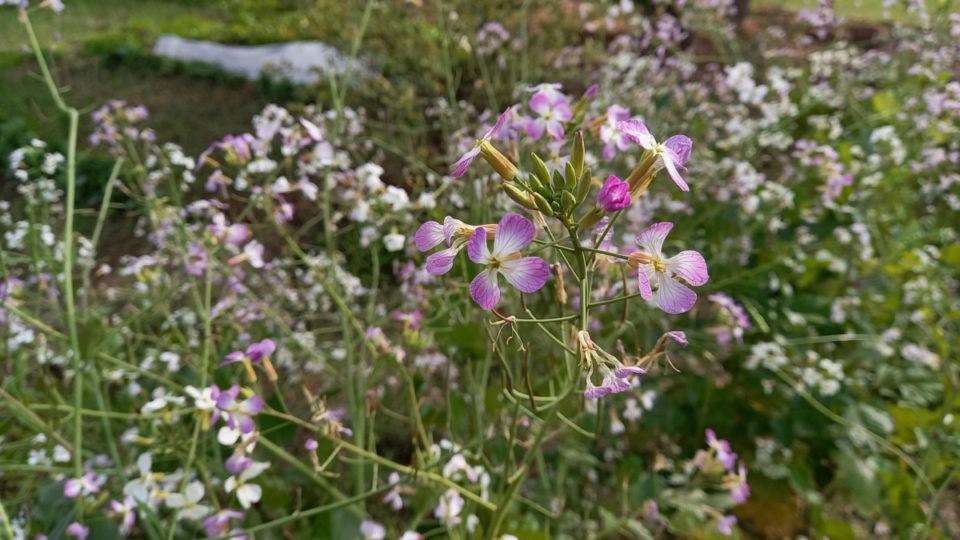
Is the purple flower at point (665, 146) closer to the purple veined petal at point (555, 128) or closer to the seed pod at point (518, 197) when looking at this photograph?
the seed pod at point (518, 197)

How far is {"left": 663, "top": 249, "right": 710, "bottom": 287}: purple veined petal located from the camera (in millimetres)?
628

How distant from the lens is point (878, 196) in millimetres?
2434

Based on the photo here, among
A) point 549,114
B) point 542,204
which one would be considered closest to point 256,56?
point 549,114

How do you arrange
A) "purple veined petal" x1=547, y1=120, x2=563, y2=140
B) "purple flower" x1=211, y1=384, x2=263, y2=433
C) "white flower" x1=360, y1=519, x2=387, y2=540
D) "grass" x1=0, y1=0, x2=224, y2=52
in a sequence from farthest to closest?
"grass" x1=0, y1=0, x2=224, y2=52 < "white flower" x1=360, y1=519, x2=387, y2=540 < "purple veined petal" x1=547, y1=120, x2=563, y2=140 < "purple flower" x1=211, y1=384, x2=263, y2=433

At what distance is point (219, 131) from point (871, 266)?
4966mm

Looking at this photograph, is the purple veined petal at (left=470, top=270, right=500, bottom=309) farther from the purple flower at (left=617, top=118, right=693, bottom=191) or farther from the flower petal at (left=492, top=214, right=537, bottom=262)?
the purple flower at (left=617, top=118, right=693, bottom=191)

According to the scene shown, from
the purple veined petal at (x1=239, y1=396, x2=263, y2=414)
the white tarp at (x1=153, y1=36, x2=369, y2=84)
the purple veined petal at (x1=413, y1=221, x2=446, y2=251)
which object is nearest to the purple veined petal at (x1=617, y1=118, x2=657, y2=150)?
the purple veined petal at (x1=413, y1=221, x2=446, y2=251)

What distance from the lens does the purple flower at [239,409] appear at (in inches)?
38.5

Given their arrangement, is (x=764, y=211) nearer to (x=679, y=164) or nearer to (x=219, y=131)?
(x=679, y=164)

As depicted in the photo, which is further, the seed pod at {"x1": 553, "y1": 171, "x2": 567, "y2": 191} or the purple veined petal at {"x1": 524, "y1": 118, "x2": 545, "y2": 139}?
the purple veined petal at {"x1": 524, "y1": 118, "x2": 545, "y2": 139}

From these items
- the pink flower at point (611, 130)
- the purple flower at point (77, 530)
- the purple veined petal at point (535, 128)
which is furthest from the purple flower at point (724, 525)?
the purple flower at point (77, 530)

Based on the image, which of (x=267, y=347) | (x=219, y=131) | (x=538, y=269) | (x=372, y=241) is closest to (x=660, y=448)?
(x=372, y=241)

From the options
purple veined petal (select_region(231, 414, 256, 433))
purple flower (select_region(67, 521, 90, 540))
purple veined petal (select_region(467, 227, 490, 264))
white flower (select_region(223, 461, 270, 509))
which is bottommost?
purple flower (select_region(67, 521, 90, 540))

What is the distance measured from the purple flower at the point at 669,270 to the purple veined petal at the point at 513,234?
0.11 metres
